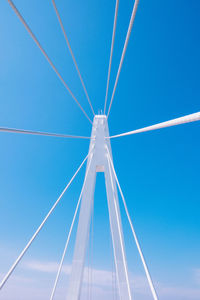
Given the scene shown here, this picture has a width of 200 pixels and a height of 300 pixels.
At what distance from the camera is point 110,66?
18.1 ft

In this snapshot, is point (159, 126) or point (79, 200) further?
point (79, 200)

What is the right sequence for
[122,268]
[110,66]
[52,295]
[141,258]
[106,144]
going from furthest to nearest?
1. [106,144]
2. [122,268]
3. [110,66]
4. [52,295]
5. [141,258]

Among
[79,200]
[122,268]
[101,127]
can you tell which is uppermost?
[101,127]

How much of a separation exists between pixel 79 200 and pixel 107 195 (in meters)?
1.01

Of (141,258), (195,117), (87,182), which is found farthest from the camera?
(87,182)

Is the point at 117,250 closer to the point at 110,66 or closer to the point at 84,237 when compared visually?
the point at 84,237

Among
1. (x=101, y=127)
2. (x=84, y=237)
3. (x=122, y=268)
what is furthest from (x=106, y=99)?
(x=122, y=268)

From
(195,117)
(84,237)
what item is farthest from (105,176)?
(195,117)

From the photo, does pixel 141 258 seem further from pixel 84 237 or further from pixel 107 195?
pixel 107 195

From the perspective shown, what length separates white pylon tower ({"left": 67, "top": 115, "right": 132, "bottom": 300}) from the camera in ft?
19.4

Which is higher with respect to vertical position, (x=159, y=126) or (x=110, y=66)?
(x=110, y=66)

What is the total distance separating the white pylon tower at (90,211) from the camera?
232 inches

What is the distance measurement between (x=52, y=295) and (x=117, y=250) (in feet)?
7.53

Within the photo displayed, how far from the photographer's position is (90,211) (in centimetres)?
669
